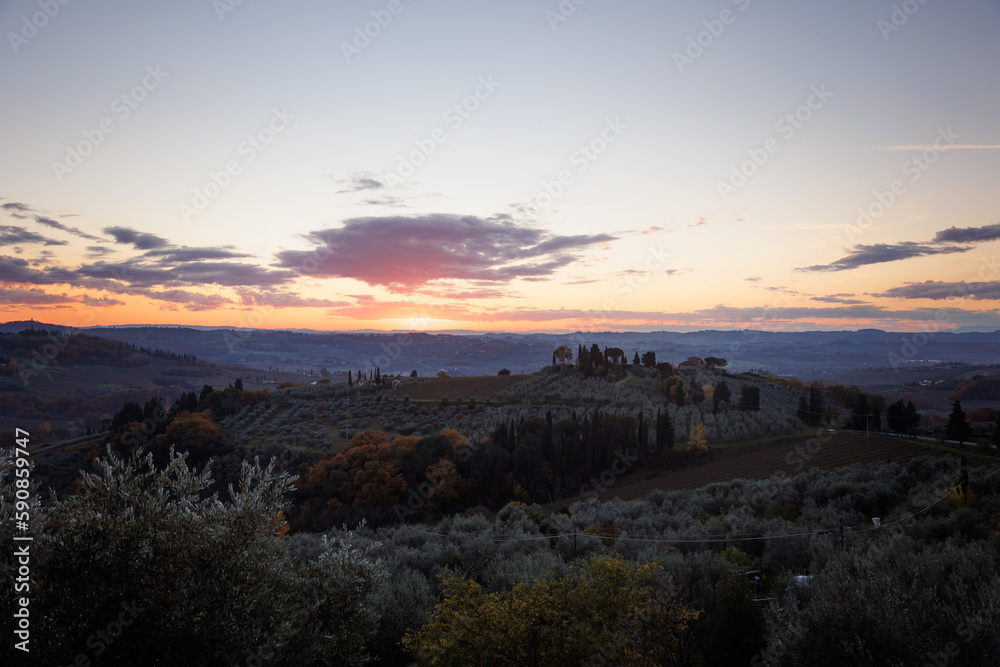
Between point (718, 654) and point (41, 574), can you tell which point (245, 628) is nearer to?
point (41, 574)

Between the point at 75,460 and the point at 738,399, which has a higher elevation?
the point at 738,399

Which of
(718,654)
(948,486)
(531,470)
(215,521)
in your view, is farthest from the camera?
(531,470)

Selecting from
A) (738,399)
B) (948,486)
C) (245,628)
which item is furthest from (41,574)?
(738,399)

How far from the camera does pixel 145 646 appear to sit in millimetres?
8992

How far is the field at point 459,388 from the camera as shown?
10575 cm

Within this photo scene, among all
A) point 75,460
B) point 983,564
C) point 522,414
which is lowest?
point 75,460

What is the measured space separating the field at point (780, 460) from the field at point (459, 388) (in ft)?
157

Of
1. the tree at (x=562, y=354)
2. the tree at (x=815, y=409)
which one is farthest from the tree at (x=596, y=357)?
the tree at (x=815, y=409)

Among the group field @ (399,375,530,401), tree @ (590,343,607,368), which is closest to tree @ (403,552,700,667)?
field @ (399,375,530,401)

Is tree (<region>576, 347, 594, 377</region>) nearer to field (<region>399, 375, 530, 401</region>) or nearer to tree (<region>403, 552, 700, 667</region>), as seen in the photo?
field (<region>399, 375, 530, 401</region>)

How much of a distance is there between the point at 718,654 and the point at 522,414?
64.9 m

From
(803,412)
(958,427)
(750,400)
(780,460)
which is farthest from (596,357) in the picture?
(958,427)

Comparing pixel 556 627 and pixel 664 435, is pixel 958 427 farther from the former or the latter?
pixel 556 627

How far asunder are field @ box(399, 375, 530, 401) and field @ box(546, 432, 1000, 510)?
1882 inches
